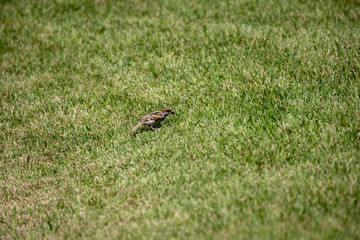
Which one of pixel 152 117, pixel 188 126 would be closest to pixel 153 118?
pixel 152 117

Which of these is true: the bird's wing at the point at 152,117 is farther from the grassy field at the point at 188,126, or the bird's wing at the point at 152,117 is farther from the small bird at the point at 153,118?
the grassy field at the point at 188,126

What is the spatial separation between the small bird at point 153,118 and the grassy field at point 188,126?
23 cm

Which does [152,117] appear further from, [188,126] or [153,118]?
[188,126]

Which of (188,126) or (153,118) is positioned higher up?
(153,118)

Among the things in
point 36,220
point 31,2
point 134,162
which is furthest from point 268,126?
point 31,2

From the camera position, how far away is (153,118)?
6438 mm

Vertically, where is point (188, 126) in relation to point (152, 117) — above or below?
below

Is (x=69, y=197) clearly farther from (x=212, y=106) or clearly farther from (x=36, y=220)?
(x=212, y=106)

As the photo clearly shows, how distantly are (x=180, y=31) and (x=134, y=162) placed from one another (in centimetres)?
566

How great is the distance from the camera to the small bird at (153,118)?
21.1ft

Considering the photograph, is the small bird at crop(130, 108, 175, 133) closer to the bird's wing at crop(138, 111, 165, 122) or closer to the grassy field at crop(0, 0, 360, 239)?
the bird's wing at crop(138, 111, 165, 122)

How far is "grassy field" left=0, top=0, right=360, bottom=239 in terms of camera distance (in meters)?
4.44

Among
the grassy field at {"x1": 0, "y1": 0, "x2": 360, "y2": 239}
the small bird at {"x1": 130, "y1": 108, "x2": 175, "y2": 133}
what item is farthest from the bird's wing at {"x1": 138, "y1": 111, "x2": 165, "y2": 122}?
the grassy field at {"x1": 0, "y1": 0, "x2": 360, "y2": 239}

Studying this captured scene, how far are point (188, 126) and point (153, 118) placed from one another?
2.29 feet
